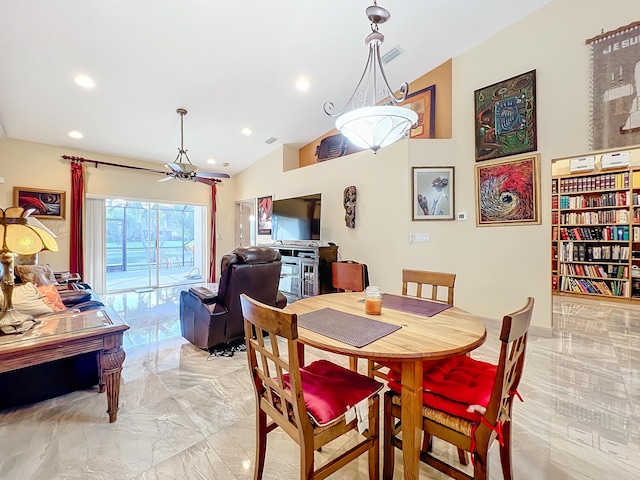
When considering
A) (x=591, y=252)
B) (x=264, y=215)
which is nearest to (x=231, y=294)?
(x=264, y=215)

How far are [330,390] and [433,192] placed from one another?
3.34m

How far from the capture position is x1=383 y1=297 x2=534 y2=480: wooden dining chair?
3.55 feet

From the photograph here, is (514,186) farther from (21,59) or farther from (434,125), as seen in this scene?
(21,59)

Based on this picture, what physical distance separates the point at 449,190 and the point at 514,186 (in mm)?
732

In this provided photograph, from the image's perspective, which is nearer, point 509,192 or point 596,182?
point 509,192

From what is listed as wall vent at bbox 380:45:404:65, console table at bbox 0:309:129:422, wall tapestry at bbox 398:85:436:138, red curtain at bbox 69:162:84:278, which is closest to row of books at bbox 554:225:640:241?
wall tapestry at bbox 398:85:436:138

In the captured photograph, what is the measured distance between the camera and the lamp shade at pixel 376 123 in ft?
5.90

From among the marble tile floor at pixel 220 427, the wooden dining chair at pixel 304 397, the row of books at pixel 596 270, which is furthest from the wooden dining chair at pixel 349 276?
the row of books at pixel 596 270

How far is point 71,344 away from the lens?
1.71 meters

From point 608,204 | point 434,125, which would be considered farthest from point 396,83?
point 608,204

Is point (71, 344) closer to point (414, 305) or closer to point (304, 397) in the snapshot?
point (304, 397)

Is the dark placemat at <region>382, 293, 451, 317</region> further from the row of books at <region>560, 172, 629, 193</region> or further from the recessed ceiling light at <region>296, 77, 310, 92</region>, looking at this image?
the row of books at <region>560, 172, 629, 193</region>

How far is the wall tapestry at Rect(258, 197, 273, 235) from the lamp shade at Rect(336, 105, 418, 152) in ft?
14.8

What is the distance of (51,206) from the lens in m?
5.14
